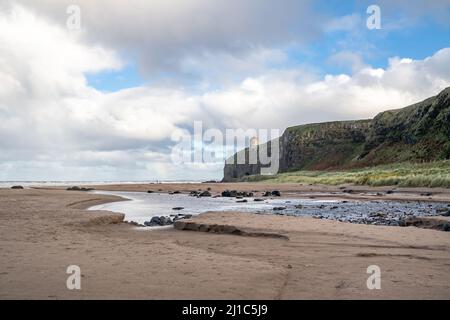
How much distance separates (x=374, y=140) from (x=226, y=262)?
3888 inches

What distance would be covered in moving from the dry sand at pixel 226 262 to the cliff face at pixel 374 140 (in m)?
64.6

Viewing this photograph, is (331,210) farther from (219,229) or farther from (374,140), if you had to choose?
(374,140)

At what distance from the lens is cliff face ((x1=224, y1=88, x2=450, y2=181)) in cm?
7438

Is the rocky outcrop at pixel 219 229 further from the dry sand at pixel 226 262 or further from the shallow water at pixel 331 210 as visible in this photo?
the shallow water at pixel 331 210

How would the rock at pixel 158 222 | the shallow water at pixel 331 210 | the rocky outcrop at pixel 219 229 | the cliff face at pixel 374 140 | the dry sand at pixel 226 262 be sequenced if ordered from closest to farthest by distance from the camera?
the dry sand at pixel 226 262, the rocky outcrop at pixel 219 229, the rock at pixel 158 222, the shallow water at pixel 331 210, the cliff face at pixel 374 140

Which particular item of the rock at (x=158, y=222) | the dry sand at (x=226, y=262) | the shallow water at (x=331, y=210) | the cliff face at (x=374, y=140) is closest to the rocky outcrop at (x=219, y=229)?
the dry sand at (x=226, y=262)

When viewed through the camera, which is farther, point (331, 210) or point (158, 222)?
point (331, 210)

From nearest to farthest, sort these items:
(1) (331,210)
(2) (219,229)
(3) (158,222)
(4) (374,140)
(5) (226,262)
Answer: (5) (226,262), (2) (219,229), (3) (158,222), (1) (331,210), (4) (374,140)

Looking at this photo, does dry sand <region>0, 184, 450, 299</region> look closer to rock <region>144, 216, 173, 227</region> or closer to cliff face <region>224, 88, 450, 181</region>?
rock <region>144, 216, 173, 227</region>

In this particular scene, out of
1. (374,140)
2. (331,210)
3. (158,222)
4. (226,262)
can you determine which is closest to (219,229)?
(158,222)

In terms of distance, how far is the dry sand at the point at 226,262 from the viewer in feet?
20.6

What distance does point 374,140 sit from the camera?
9975cm

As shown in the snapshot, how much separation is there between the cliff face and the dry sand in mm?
64627
